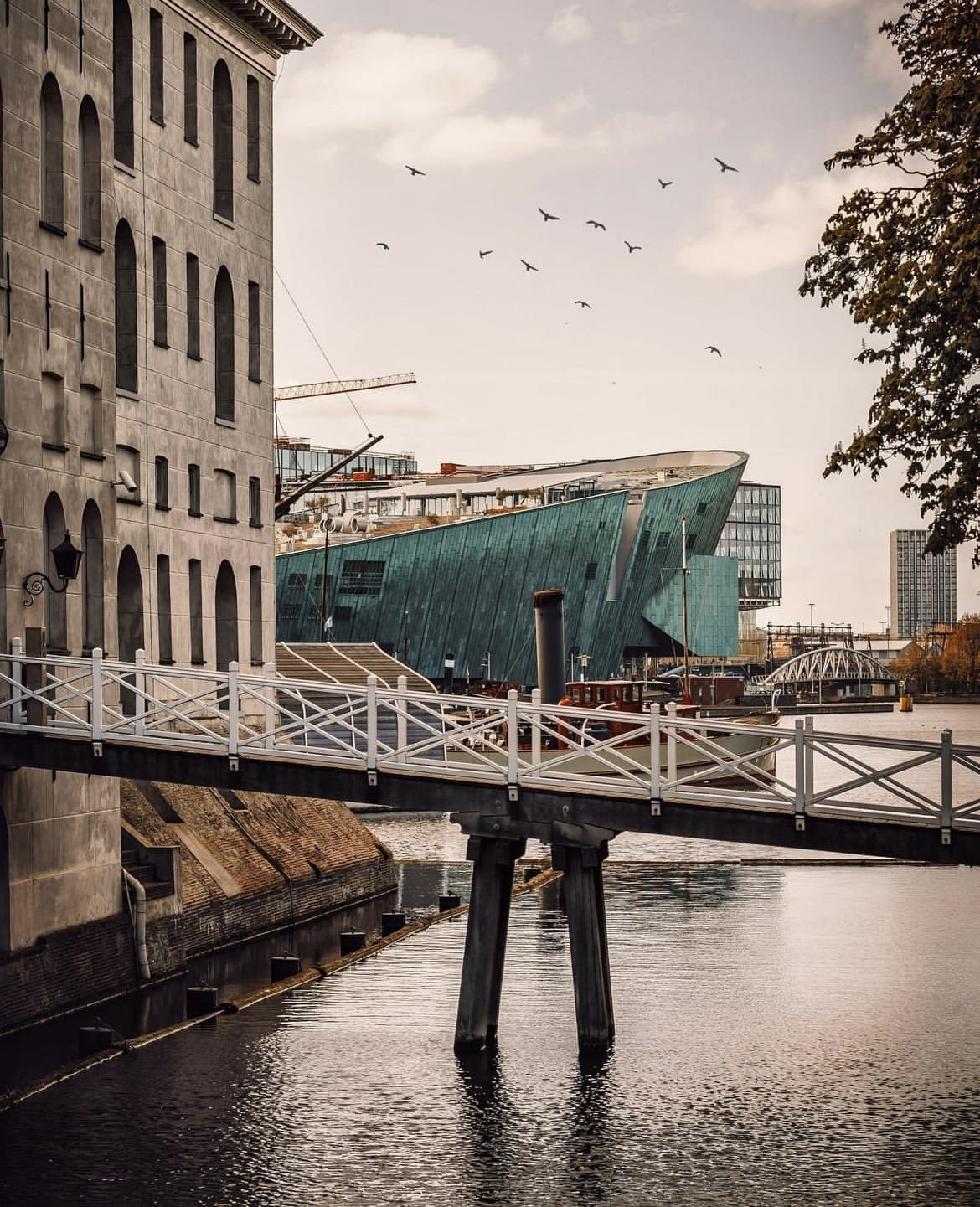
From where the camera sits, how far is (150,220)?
43.1 meters

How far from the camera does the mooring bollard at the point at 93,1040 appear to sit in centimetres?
2677

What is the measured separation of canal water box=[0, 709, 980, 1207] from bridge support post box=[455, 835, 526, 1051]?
51 centimetres

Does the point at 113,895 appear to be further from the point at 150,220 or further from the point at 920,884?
the point at 920,884

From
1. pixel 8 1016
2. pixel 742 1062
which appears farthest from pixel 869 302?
pixel 8 1016

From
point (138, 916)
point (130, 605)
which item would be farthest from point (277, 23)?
point (138, 916)

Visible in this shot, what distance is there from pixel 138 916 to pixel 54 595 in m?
6.03

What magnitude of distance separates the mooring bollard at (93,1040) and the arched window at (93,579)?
757 cm

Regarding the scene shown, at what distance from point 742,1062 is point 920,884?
24.8m

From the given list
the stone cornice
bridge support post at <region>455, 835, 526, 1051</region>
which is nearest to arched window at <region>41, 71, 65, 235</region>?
bridge support post at <region>455, 835, 526, 1051</region>

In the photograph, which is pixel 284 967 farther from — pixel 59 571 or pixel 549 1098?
pixel 549 1098

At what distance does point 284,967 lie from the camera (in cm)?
3409

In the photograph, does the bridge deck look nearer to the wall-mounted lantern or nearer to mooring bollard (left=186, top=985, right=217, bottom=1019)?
the wall-mounted lantern

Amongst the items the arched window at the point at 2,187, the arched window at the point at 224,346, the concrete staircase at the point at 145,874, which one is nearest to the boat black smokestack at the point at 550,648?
the arched window at the point at 224,346

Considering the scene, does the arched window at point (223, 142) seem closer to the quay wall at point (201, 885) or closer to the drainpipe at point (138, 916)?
the quay wall at point (201, 885)
